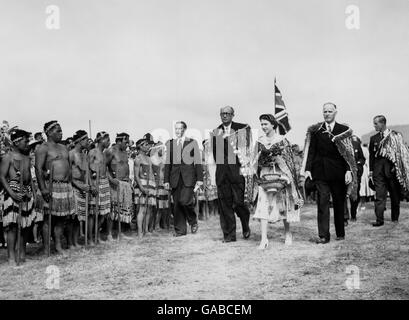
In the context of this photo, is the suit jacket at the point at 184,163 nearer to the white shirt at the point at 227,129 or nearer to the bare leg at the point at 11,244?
the white shirt at the point at 227,129

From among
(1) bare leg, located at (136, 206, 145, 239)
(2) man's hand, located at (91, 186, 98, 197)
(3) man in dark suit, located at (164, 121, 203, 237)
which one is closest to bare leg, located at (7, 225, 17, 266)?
(2) man's hand, located at (91, 186, 98, 197)

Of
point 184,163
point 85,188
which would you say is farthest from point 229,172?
point 85,188

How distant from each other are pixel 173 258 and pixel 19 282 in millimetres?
2099

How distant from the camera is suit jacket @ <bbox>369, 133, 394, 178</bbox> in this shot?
9859 millimetres

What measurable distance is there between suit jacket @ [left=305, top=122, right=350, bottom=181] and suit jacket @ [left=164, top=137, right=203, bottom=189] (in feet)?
8.25

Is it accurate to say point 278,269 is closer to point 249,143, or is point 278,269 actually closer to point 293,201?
point 293,201

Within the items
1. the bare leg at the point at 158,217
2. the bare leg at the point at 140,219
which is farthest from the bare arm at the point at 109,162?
the bare leg at the point at 158,217

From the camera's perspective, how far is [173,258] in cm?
689

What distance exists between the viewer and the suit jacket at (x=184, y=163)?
9.42 meters

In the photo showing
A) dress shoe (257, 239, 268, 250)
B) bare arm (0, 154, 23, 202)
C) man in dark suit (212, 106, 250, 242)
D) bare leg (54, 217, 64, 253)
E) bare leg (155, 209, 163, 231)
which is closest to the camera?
bare arm (0, 154, 23, 202)

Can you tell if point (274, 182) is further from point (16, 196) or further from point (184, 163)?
point (16, 196)

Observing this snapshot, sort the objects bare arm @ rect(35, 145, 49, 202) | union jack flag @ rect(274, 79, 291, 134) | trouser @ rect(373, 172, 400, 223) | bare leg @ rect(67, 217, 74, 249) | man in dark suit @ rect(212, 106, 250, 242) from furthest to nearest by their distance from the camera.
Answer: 1. union jack flag @ rect(274, 79, 291, 134)
2. trouser @ rect(373, 172, 400, 223)
3. man in dark suit @ rect(212, 106, 250, 242)
4. bare leg @ rect(67, 217, 74, 249)
5. bare arm @ rect(35, 145, 49, 202)

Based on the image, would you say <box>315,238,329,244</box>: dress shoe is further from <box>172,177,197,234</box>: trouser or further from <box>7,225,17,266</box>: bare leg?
<box>7,225,17,266</box>: bare leg

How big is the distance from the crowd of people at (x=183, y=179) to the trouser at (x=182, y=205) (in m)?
0.02
